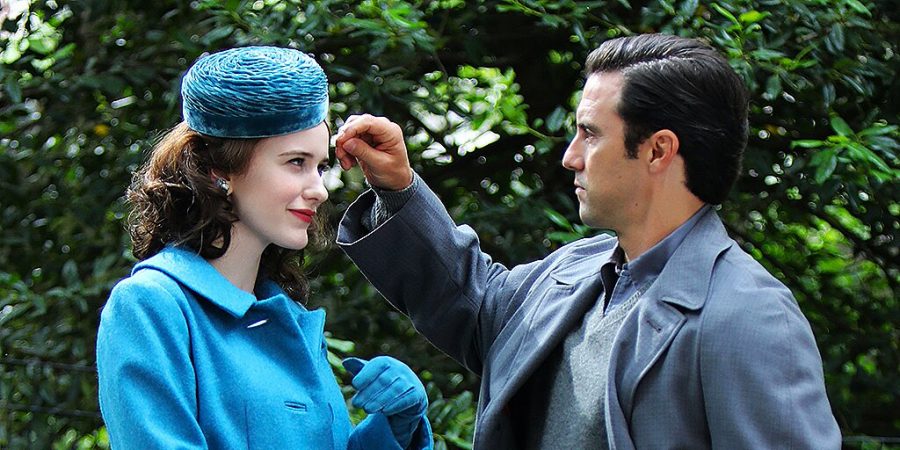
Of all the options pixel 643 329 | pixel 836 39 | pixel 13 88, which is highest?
pixel 643 329

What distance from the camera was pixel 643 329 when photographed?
2.14 meters

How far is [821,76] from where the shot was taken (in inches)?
139

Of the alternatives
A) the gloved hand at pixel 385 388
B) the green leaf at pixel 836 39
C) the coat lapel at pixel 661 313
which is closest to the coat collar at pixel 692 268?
the coat lapel at pixel 661 313

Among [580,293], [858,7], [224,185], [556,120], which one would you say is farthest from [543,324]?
[858,7]

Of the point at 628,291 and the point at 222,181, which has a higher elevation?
the point at 222,181

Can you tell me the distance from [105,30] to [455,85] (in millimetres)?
1030

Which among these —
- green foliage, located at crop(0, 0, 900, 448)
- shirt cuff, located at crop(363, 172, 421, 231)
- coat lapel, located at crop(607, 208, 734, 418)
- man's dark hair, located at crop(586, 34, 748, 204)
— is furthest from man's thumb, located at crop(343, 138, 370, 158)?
green foliage, located at crop(0, 0, 900, 448)

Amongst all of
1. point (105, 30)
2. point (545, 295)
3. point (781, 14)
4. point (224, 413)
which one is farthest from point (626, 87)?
point (105, 30)

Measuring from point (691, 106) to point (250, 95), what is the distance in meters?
0.73

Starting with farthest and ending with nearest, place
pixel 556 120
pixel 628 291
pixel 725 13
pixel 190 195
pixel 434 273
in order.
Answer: pixel 556 120 < pixel 725 13 < pixel 434 273 < pixel 628 291 < pixel 190 195

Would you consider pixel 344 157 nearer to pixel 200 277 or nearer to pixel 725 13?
pixel 200 277

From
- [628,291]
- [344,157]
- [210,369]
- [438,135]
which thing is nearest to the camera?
[210,369]

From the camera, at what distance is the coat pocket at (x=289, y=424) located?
2105 millimetres

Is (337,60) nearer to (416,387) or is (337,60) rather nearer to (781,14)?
(781,14)
